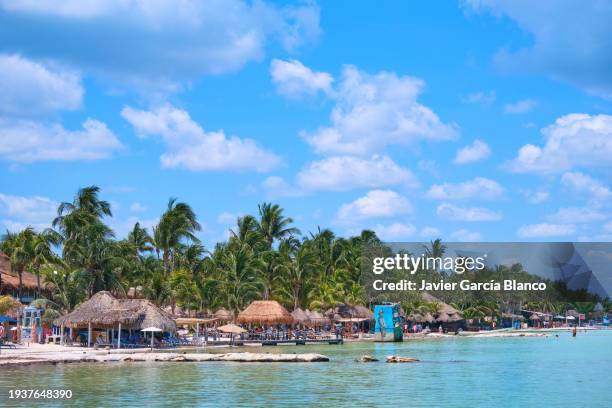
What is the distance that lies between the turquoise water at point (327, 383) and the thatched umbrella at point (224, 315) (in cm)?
2402

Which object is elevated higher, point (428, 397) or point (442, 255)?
point (442, 255)

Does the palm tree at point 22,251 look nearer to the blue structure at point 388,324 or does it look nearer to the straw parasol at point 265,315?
the straw parasol at point 265,315

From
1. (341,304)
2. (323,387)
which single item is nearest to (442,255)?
(341,304)

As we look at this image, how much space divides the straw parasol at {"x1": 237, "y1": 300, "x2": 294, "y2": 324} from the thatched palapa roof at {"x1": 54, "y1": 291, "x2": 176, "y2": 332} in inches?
466

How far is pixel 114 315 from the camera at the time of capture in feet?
147

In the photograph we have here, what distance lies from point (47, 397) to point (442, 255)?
253 ft

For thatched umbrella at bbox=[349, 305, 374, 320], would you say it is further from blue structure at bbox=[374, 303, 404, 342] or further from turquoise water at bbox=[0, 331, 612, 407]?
turquoise water at bbox=[0, 331, 612, 407]

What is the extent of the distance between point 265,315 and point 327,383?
2802 centimetres

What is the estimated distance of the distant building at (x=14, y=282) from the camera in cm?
6112

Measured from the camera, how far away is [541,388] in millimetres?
29953

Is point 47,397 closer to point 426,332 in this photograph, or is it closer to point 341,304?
point 341,304

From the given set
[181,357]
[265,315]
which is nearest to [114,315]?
[181,357]

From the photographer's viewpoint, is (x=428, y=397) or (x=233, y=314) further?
(x=233, y=314)

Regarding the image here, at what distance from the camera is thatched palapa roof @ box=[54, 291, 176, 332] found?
4462 centimetres
